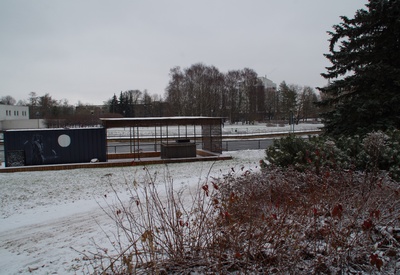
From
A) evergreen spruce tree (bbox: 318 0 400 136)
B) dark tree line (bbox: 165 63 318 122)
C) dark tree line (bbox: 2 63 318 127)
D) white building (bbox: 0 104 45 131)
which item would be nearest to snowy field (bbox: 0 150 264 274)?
evergreen spruce tree (bbox: 318 0 400 136)

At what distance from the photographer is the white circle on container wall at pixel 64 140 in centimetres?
1733

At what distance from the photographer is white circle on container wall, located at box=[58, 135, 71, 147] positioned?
17.3 meters

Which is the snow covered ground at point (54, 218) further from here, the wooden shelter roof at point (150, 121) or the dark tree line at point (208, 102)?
the dark tree line at point (208, 102)

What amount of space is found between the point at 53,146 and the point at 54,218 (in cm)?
1054

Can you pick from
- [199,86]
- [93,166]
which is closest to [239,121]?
[199,86]

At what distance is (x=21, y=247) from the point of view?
609cm

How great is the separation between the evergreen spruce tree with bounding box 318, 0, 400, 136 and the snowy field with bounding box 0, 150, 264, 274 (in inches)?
266

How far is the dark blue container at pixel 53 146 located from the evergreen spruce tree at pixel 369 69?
1304cm

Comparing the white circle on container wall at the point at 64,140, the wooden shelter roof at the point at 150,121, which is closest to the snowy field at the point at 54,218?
the white circle on container wall at the point at 64,140

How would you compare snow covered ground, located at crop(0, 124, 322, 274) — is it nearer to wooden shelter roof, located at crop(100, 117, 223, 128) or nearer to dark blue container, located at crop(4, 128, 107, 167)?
dark blue container, located at crop(4, 128, 107, 167)

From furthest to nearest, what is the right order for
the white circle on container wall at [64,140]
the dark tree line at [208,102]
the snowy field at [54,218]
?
1. the dark tree line at [208,102]
2. the white circle on container wall at [64,140]
3. the snowy field at [54,218]

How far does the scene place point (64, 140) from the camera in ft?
57.1

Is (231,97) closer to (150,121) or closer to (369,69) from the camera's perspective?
(150,121)

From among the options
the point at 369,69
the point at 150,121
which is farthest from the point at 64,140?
the point at 369,69
